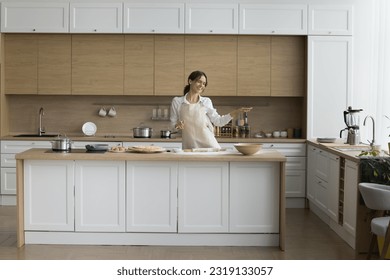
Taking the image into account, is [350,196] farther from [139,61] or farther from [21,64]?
[21,64]

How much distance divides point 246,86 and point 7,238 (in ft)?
11.8

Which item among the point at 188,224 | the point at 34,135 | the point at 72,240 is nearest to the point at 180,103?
the point at 188,224

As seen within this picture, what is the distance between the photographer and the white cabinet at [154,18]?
7.82 metres

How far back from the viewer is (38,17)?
310 inches

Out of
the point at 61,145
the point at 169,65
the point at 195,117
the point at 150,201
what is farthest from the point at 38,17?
the point at 150,201

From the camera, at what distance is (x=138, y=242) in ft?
18.5

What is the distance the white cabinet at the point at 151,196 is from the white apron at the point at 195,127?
0.80 metres

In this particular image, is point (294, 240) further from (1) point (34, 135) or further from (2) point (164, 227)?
(1) point (34, 135)

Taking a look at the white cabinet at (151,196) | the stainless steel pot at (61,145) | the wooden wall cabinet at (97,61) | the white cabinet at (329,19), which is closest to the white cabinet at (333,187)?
the white cabinet at (151,196)

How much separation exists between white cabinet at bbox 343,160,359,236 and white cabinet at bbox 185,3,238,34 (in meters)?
2.82

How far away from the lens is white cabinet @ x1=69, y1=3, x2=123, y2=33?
785 centimetres

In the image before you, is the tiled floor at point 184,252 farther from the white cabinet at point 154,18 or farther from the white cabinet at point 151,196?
the white cabinet at point 154,18

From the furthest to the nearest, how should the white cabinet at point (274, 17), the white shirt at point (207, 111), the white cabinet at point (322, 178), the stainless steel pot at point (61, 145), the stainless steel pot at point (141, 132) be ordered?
the stainless steel pot at point (141, 132) < the white cabinet at point (274, 17) < the white cabinet at point (322, 178) < the white shirt at point (207, 111) < the stainless steel pot at point (61, 145)

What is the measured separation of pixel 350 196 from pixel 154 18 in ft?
11.6
